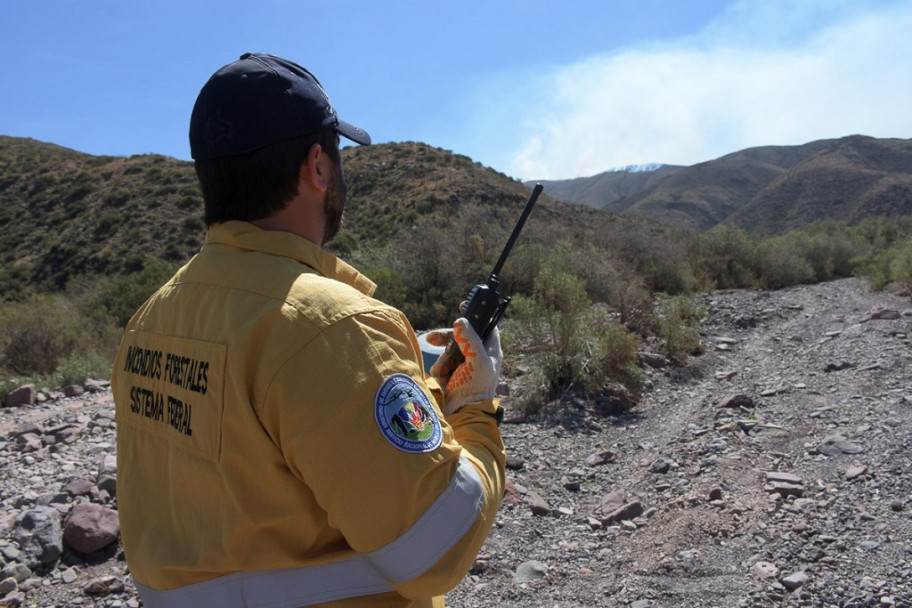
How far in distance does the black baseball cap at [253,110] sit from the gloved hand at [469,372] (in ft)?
1.98

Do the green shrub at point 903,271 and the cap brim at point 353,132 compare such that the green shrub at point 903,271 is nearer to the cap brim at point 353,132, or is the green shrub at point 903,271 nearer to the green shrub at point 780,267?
the green shrub at point 780,267

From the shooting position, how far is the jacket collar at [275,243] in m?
1.20

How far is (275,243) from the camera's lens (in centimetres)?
120

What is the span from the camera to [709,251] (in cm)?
1738

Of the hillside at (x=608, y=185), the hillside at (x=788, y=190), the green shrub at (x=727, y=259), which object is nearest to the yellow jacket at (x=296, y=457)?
the green shrub at (x=727, y=259)

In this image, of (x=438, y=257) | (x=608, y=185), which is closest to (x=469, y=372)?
(x=438, y=257)

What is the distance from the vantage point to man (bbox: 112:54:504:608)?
997 mm

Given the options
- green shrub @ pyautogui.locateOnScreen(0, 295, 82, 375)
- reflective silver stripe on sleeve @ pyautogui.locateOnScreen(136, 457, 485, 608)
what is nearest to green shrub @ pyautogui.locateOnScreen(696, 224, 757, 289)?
green shrub @ pyautogui.locateOnScreen(0, 295, 82, 375)

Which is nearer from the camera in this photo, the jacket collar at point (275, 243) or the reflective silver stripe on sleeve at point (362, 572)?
the reflective silver stripe on sleeve at point (362, 572)

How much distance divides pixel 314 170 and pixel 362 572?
76 centimetres

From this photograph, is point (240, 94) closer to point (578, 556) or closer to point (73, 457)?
point (578, 556)

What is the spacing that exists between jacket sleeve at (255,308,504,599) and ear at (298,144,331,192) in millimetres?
344

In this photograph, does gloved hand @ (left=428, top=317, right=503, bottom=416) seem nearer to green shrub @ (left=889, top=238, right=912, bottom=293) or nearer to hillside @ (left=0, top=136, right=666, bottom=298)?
green shrub @ (left=889, top=238, right=912, bottom=293)

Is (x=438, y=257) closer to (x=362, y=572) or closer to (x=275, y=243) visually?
(x=275, y=243)
